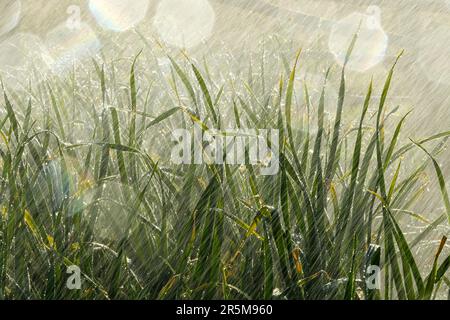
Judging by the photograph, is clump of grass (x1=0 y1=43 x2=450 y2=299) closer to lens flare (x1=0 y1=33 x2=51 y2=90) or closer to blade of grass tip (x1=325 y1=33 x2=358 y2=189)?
blade of grass tip (x1=325 y1=33 x2=358 y2=189)

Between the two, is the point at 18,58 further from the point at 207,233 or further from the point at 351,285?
the point at 351,285

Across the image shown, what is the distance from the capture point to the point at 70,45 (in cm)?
554

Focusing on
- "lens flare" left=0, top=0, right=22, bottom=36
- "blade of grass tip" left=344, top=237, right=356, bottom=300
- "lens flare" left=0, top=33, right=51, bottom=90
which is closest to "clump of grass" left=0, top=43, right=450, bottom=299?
"blade of grass tip" left=344, top=237, right=356, bottom=300

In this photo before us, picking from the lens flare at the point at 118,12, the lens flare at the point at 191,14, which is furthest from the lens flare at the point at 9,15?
the lens flare at the point at 191,14

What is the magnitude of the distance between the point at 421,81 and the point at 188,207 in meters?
4.31

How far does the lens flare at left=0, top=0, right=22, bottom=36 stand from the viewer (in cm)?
795

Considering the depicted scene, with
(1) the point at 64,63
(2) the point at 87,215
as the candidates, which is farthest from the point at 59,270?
(1) the point at 64,63

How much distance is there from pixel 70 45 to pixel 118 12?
2.66m

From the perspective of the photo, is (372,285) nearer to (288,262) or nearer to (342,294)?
(342,294)

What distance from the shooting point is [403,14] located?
9.53 m

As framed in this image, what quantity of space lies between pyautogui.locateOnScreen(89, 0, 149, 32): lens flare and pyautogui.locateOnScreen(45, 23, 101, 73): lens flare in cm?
26

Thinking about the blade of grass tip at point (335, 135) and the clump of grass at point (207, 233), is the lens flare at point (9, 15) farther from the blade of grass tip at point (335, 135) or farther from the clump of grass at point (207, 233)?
the blade of grass tip at point (335, 135)

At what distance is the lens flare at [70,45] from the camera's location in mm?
3035

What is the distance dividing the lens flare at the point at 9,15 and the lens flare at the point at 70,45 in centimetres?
45
